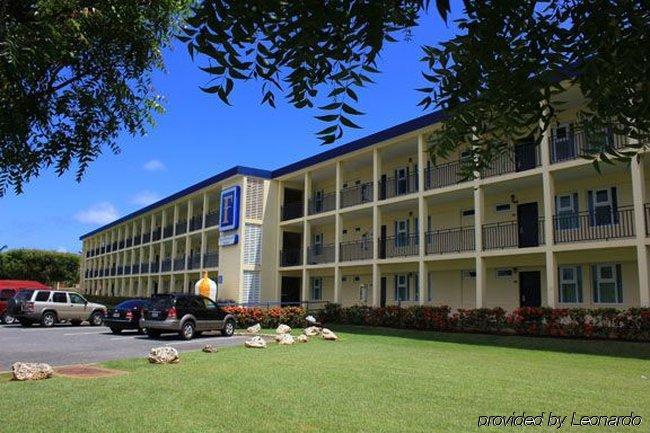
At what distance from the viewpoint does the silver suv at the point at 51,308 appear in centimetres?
2730

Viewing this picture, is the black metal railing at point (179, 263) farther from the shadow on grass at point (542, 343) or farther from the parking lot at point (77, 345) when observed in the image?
the shadow on grass at point (542, 343)

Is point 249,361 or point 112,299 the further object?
point 112,299

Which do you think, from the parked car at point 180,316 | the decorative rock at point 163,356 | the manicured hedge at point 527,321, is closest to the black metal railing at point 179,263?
the manicured hedge at point 527,321

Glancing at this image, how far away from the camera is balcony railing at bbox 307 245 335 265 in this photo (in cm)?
3294

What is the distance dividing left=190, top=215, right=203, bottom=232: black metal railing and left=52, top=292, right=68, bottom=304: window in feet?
46.1

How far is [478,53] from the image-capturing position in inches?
128

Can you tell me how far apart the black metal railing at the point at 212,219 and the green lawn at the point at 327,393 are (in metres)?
25.0

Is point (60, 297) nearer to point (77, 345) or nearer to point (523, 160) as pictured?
point (77, 345)

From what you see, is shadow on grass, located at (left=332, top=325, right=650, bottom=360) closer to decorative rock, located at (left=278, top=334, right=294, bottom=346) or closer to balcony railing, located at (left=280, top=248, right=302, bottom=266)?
decorative rock, located at (left=278, top=334, right=294, bottom=346)

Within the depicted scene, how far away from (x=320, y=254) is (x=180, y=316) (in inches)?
553

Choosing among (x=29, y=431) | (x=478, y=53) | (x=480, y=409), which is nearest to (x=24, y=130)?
(x=478, y=53)

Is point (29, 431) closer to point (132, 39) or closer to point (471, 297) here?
point (132, 39)

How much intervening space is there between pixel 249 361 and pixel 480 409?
689 cm

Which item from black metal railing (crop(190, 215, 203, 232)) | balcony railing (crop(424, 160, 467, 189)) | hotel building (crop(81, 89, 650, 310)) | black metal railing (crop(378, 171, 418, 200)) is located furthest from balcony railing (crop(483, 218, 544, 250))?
black metal railing (crop(190, 215, 203, 232))
